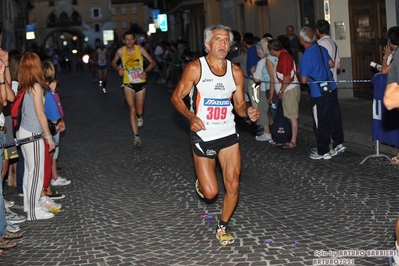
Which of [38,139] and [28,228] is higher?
[38,139]

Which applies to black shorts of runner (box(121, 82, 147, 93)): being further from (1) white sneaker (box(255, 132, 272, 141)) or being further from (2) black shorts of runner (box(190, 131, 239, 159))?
(2) black shorts of runner (box(190, 131, 239, 159))

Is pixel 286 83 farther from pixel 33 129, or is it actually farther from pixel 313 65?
pixel 33 129

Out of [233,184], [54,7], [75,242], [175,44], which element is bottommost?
[75,242]

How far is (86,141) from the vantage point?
49.2 ft

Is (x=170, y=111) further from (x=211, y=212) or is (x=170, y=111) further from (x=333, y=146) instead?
(x=211, y=212)

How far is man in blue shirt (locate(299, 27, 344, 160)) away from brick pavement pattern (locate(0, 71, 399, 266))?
11.5 inches

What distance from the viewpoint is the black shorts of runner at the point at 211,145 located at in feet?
23.0

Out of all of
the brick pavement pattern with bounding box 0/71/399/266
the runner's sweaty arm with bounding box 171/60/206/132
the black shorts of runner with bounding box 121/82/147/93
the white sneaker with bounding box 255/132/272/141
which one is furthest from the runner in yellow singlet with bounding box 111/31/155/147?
the runner's sweaty arm with bounding box 171/60/206/132

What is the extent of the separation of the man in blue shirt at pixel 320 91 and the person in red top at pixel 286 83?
96 centimetres

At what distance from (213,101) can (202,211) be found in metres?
1.70

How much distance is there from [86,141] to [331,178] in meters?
6.45

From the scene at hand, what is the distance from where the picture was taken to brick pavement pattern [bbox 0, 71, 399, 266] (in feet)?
21.9

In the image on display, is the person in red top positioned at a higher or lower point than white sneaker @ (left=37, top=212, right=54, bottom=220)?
higher

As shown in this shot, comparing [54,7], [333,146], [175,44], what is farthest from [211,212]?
[54,7]
